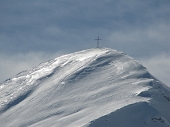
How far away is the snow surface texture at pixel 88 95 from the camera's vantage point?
105 m

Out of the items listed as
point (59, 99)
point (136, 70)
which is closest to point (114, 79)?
point (136, 70)

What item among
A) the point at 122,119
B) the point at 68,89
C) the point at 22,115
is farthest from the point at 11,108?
the point at 122,119

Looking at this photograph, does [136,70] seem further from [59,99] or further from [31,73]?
[31,73]

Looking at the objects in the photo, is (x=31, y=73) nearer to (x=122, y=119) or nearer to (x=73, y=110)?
(x=73, y=110)

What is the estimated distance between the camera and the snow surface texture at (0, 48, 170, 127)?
105 meters

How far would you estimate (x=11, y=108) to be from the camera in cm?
12456

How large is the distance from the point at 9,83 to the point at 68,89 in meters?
27.5

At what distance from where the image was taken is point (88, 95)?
4631 inches

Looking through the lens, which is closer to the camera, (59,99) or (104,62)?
(59,99)

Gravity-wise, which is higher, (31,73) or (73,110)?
(31,73)

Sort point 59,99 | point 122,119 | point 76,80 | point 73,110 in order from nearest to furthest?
point 122,119, point 73,110, point 59,99, point 76,80

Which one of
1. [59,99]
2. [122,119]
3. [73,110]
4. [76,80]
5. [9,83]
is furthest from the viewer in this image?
[9,83]

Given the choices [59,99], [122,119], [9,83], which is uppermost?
[9,83]

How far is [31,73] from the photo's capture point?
14550 centimetres
